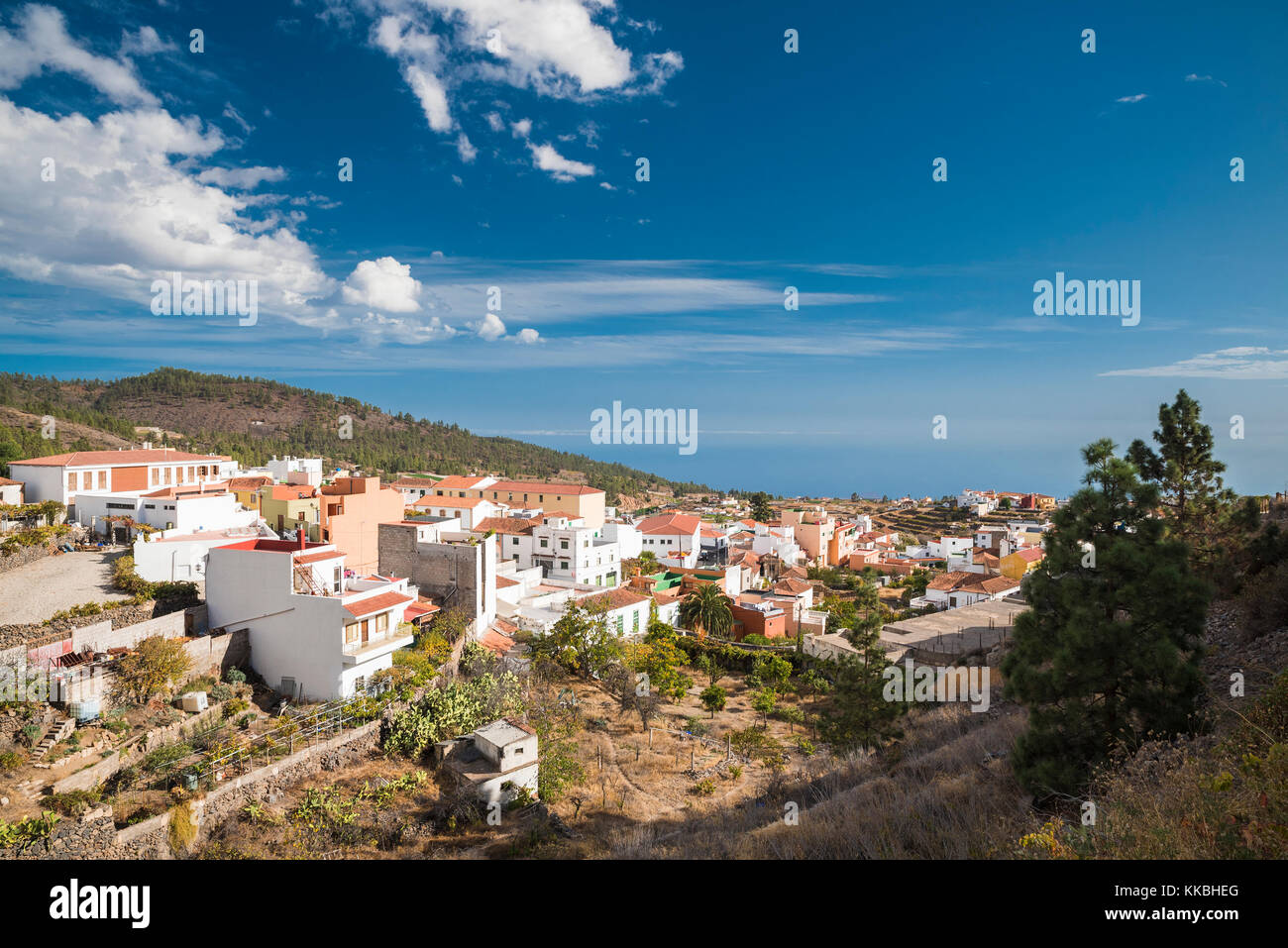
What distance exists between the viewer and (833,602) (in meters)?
31.4

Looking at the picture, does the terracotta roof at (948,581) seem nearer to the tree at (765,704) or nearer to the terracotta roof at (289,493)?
the tree at (765,704)

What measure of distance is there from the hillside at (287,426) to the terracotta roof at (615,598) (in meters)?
41.8

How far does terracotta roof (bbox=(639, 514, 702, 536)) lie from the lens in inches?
1636

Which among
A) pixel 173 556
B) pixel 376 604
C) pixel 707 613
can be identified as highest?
pixel 173 556

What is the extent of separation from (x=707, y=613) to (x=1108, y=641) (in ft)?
69.2

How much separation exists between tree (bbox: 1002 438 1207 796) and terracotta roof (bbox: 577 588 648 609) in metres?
17.3

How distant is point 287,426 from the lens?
275 ft

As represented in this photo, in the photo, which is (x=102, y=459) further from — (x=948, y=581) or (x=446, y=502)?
(x=948, y=581)

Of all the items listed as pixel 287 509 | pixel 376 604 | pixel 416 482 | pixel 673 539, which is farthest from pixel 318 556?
pixel 416 482

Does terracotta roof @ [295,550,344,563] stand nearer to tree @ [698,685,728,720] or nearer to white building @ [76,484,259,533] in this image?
white building @ [76,484,259,533]

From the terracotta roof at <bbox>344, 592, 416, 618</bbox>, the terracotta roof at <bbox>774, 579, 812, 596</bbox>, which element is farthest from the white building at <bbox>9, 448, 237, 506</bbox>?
the terracotta roof at <bbox>774, 579, 812, 596</bbox>

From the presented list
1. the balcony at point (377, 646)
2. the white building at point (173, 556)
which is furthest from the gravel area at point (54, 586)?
the balcony at point (377, 646)
